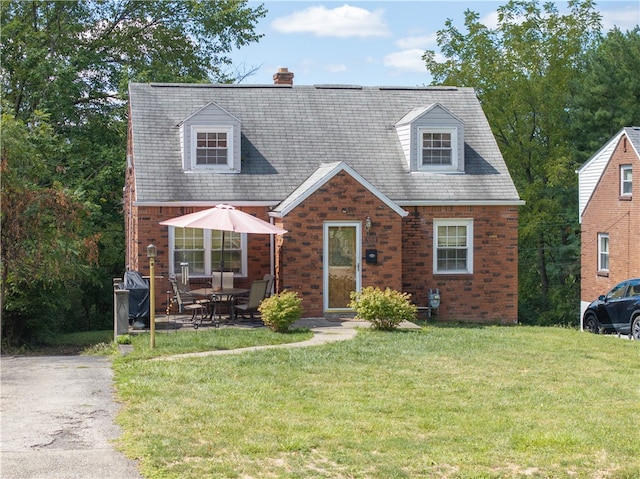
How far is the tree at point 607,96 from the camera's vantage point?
42.0m

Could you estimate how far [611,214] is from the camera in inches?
1446

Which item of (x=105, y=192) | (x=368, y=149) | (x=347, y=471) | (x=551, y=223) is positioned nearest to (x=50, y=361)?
(x=347, y=471)

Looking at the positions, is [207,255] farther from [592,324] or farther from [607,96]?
[607,96]

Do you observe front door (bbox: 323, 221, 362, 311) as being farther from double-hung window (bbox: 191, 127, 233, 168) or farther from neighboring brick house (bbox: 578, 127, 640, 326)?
neighboring brick house (bbox: 578, 127, 640, 326)

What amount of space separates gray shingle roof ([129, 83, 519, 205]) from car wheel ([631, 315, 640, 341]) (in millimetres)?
4500

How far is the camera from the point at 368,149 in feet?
84.7

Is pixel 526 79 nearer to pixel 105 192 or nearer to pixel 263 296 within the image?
pixel 105 192

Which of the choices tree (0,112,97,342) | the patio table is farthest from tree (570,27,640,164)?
tree (0,112,97,342)

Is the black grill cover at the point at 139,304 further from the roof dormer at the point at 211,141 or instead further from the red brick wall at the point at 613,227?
the red brick wall at the point at 613,227

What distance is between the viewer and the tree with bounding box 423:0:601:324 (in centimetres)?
4469

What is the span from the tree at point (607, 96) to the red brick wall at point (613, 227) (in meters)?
5.67

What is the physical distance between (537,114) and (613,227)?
36.9ft

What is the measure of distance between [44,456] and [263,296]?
1278cm

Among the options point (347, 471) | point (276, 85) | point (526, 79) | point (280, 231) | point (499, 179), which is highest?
point (526, 79)
